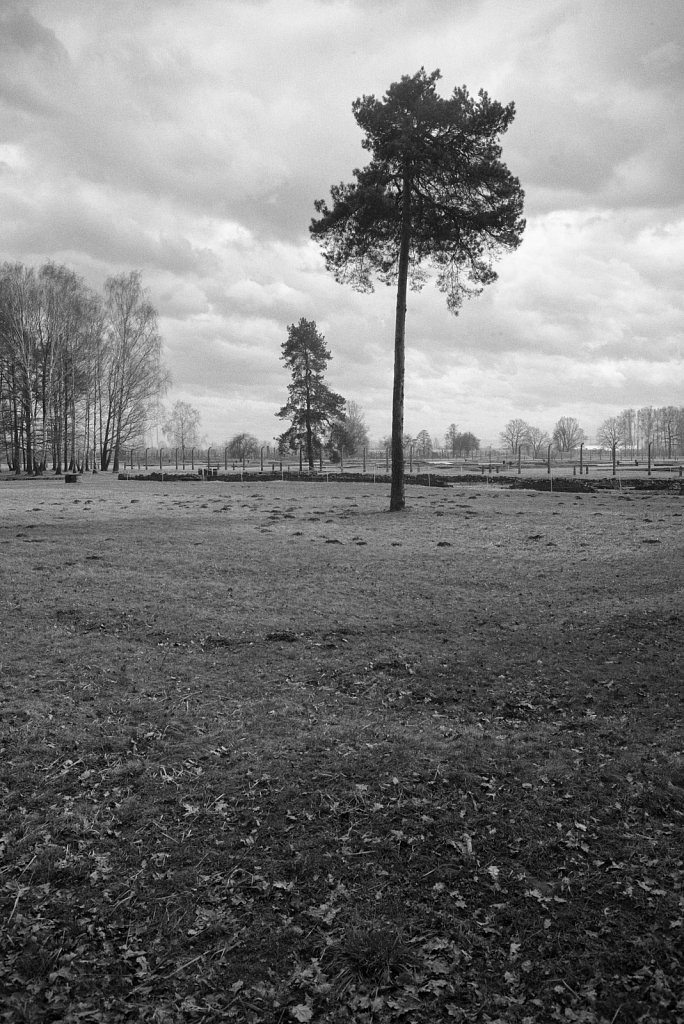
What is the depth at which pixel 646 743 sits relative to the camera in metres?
4.85

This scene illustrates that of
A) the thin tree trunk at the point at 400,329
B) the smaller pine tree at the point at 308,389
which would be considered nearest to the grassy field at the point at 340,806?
the thin tree trunk at the point at 400,329

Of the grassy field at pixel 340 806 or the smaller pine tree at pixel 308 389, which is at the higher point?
the smaller pine tree at pixel 308 389

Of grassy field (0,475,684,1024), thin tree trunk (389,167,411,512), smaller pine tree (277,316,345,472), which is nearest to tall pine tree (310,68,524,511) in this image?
thin tree trunk (389,167,411,512)

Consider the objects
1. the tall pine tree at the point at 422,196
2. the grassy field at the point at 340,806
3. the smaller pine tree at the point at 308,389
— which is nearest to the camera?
the grassy field at the point at 340,806

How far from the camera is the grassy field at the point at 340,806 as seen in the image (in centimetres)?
268

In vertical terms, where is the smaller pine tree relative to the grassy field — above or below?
above

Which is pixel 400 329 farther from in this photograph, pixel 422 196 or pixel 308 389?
pixel 308 389

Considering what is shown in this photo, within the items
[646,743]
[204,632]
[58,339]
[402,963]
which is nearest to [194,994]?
[402,963]

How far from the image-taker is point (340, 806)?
13.1 feet

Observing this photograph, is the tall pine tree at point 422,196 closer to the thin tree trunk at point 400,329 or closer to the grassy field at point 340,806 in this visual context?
the thin tree trunk at point 400,329

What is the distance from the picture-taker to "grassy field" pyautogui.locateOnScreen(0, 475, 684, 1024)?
8.80 feet

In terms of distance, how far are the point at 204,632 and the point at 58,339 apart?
4496 centimetres

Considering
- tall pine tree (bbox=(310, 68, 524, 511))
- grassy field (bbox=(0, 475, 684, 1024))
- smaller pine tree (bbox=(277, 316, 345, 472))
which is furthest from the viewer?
smaller pine tree (bbox=(277, 316, 345, 472))

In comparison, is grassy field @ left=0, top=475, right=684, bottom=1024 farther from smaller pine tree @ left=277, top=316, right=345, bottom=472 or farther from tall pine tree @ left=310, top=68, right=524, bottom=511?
smaller pine tree @ left=277, top=316, right=345, bottom=472
